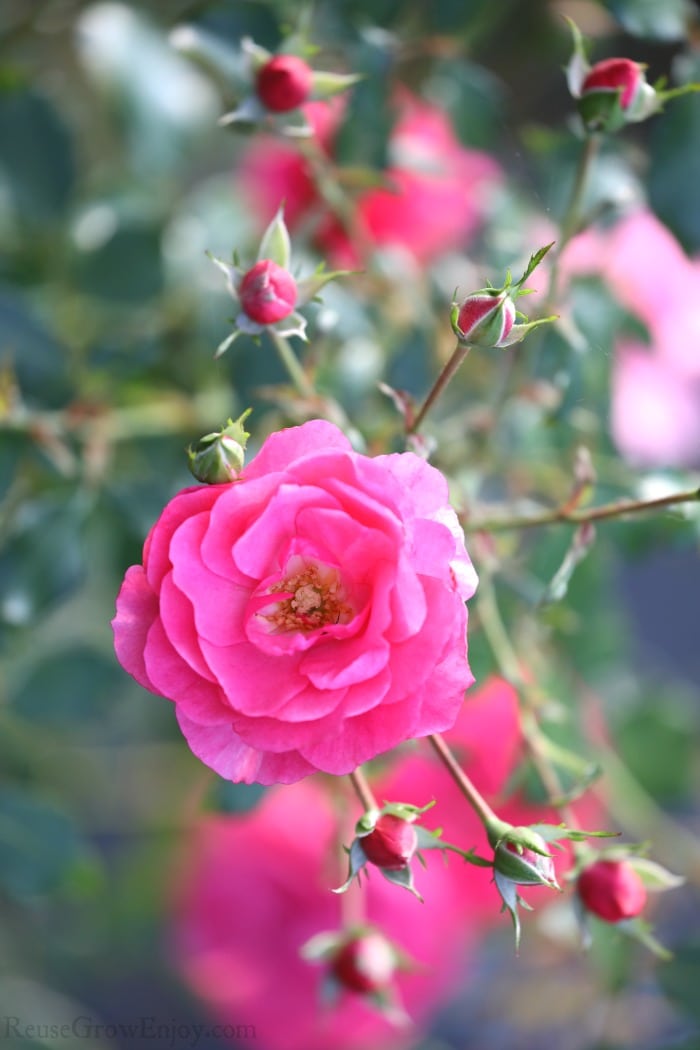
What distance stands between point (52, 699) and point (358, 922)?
28cm

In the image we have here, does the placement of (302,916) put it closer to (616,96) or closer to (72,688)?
(72,688)

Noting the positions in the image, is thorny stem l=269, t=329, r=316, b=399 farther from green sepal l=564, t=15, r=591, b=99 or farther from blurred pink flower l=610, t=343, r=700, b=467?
blurred pink flower l=610, t=343, r=700, b=467

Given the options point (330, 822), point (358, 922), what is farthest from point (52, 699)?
point (358, 922)

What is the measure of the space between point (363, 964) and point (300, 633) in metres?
0.15

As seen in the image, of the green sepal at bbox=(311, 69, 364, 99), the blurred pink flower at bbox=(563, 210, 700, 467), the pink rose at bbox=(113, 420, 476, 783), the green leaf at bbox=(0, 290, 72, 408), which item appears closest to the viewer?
the pink rose at bbox=(113, 420, 476, 783)

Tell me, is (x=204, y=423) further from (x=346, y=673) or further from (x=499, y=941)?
(x=499, y=941)

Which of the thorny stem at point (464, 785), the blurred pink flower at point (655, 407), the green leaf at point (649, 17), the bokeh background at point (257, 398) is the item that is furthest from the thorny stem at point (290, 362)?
the blurred pink flower at point (655, 407)

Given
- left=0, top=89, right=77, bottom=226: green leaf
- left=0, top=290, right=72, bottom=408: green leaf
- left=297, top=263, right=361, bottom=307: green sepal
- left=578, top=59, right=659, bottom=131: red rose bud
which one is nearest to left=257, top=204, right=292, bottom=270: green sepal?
left=297, top=263, right=361, bottom=307: green sepal

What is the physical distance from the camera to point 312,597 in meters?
0.30

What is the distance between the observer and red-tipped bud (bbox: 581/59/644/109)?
333 millimetres

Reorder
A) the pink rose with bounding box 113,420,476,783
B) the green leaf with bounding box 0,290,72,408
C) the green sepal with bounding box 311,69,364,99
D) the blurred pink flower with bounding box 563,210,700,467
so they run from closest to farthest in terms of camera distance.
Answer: the pink rose with bounding box 113,420,476,783, the green sepal with bounding box 311,69,364,99, the green leaf with bounding box 0,290,72,408, the blurred pink flower with bounding box 563,210,700,467

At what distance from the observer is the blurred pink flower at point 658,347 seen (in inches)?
24.8

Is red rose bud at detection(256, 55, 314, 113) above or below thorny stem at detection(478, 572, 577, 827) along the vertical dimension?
above

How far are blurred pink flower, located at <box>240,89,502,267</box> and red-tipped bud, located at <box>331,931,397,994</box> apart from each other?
14.4 inches
